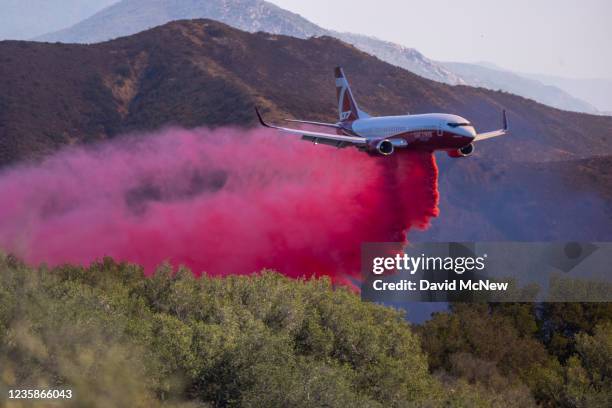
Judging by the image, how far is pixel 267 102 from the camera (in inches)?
4882

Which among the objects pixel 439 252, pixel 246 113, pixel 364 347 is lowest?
pixel 439 252

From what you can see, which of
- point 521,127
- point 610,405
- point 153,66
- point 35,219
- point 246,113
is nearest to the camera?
point 610,405

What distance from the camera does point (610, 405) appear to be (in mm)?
41812

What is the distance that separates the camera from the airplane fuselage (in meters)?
56.8

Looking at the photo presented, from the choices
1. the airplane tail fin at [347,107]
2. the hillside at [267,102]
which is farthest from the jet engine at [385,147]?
the hillside at [267,102]

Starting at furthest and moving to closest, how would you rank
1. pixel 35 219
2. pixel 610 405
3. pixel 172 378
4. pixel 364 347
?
pixel 35 219 < pixel 610 405 < pixel 364 347 < pixel 172 378

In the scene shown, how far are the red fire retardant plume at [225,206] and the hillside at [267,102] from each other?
2383cm

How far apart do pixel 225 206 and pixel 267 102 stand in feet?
163

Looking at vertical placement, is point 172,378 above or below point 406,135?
below

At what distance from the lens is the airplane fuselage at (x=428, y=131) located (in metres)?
56.8

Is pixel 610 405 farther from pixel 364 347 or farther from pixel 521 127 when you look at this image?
pixel 521 127

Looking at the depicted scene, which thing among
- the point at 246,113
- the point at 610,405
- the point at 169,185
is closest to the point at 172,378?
the point at 610,405

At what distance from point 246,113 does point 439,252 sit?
38012 millimetres

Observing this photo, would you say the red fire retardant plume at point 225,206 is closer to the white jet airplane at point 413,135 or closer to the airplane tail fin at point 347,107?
the white jet airplane at point 413,135
